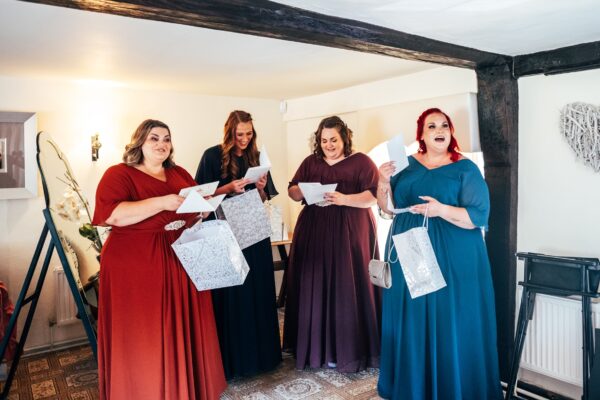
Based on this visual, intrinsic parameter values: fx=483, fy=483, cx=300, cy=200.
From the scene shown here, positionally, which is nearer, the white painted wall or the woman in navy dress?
the white painted wall

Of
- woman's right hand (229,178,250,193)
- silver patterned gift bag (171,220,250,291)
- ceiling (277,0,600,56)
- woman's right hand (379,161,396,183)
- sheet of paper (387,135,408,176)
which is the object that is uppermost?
ceiling (277,0,600,56)

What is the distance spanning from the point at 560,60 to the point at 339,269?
1774mm

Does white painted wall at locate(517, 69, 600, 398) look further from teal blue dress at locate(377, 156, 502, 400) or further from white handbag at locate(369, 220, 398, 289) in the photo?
white handbag at locate(369, 220, 398, 289)

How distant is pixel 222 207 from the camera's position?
272 centimetres

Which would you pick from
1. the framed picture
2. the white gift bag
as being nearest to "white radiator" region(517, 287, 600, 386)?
the white gift bag

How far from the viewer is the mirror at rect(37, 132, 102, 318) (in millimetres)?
2832

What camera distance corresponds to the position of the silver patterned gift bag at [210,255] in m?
2.32

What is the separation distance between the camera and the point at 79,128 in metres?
3.86

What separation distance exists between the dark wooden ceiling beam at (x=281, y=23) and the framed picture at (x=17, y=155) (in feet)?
7.58

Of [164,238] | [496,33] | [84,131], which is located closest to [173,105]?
[84,131]

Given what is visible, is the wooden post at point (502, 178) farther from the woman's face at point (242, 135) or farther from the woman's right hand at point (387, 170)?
the woman's face at point (242, 135)

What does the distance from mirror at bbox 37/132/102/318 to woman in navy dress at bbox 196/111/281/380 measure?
0.88 meters

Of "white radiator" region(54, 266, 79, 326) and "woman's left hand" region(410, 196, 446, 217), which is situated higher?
"woman's left hand" region(410, 196, 446, 217)

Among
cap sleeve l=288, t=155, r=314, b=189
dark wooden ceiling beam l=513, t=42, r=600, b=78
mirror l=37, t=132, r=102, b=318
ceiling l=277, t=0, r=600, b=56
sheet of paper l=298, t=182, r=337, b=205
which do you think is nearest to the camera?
ceiling l=277, t=0, r=600, b=56
